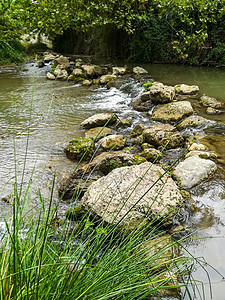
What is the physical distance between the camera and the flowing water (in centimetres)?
252

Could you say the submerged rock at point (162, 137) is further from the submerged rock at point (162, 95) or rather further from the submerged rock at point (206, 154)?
the submerged rock at point (162, 95)

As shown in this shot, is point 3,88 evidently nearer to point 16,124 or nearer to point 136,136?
point 16,124

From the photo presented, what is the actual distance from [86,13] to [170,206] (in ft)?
33.3

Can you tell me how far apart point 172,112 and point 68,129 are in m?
2.30

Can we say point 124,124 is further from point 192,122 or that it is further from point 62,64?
point 62,64

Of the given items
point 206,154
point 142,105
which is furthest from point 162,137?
point 142,105

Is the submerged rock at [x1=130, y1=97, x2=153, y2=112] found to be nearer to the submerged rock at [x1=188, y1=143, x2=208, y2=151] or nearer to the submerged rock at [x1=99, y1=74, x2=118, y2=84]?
the submerged rock at [x1=188, y1=143, x2=208, y2=151]

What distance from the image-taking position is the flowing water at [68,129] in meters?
2.52

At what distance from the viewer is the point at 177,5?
8.17 meters

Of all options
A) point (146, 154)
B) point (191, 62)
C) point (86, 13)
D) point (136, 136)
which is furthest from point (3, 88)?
point (191, 62)

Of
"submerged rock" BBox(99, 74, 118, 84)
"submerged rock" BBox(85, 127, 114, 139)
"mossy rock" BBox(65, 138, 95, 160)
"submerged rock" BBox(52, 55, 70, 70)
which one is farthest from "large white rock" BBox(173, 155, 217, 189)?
"submerged rock" BBox(52, 55, 70, 70)

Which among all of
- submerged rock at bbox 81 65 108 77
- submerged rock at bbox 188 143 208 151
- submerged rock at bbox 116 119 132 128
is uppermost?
submerged rock at bbox 81 65 108 77

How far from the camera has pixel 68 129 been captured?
568cm

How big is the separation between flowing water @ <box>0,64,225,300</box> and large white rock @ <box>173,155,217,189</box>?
107 mm
